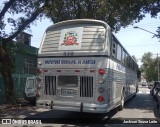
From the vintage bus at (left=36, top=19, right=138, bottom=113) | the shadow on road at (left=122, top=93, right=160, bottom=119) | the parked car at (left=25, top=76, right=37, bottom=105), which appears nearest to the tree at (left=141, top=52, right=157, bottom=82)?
the shadow on road at (left=122, top=93, right=160, bottom=119)

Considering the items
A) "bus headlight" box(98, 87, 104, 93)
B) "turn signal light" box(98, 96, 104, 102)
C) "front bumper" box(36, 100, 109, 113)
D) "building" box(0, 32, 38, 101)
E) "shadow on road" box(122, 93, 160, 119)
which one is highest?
"building" box(0, 32, 38, 101)

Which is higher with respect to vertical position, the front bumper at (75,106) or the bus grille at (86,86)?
the bus grille at (86,86)

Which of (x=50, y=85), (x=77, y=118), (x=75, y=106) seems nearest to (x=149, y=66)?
(x=77, y=118)

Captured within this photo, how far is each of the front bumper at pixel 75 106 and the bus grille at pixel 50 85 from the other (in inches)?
14.7

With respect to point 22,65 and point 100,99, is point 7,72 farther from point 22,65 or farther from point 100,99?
point 22,65

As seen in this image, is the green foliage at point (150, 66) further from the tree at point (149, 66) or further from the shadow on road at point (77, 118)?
the shadow on road at point (77, 118)

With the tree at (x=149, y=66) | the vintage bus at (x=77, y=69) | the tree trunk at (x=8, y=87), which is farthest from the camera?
the tree at (x=149, y=66)

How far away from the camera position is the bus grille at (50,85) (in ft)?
38.7

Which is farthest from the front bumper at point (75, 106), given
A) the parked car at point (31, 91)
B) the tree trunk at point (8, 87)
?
the parked car at point (31, 91)

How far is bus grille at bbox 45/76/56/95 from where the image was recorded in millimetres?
11781

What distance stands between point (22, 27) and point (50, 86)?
27.4 feet

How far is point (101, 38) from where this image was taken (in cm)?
1156

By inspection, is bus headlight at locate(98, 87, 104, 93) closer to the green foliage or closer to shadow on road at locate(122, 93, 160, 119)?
shadow on road at locate(122, 93, 160, 119)

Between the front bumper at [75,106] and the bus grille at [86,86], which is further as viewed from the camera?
the bus grille at [86,86]
